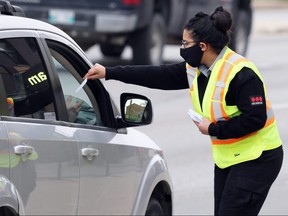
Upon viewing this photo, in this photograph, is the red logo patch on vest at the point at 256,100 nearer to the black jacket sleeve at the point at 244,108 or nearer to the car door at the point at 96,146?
the black jacket sleeve at the point at 244,108

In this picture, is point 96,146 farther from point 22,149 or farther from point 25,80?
point 22,149

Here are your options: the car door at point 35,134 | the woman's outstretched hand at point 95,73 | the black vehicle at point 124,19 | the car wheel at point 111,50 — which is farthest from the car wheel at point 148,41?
the car door at point 35,134

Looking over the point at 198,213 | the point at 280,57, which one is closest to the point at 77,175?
the point at 198,213

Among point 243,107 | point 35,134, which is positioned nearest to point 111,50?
point 243,107

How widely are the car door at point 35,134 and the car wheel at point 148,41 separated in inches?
460

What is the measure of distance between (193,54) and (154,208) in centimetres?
102

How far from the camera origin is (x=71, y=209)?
4855 mm

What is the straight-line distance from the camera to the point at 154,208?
5793 millimetres

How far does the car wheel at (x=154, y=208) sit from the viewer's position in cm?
573

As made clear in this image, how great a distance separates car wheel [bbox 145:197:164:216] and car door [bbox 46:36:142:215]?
0.21 meters

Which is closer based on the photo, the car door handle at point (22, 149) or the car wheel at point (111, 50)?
the car door handle at point (22, 149)

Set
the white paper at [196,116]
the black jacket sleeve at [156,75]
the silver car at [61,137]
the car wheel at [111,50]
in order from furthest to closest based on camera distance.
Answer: the car wheel at [111,50]
the black jacket sleeve at [156,75]
the white paper at [196,116]
the silver car at [61,137]

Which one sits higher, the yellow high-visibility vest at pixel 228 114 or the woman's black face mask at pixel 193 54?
the woman's black face mask at pixel 193 54

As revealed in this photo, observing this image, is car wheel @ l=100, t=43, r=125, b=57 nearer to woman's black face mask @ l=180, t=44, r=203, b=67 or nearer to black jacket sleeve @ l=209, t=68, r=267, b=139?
woman's black face mask @ l=180, t=44, r=203, b=67
